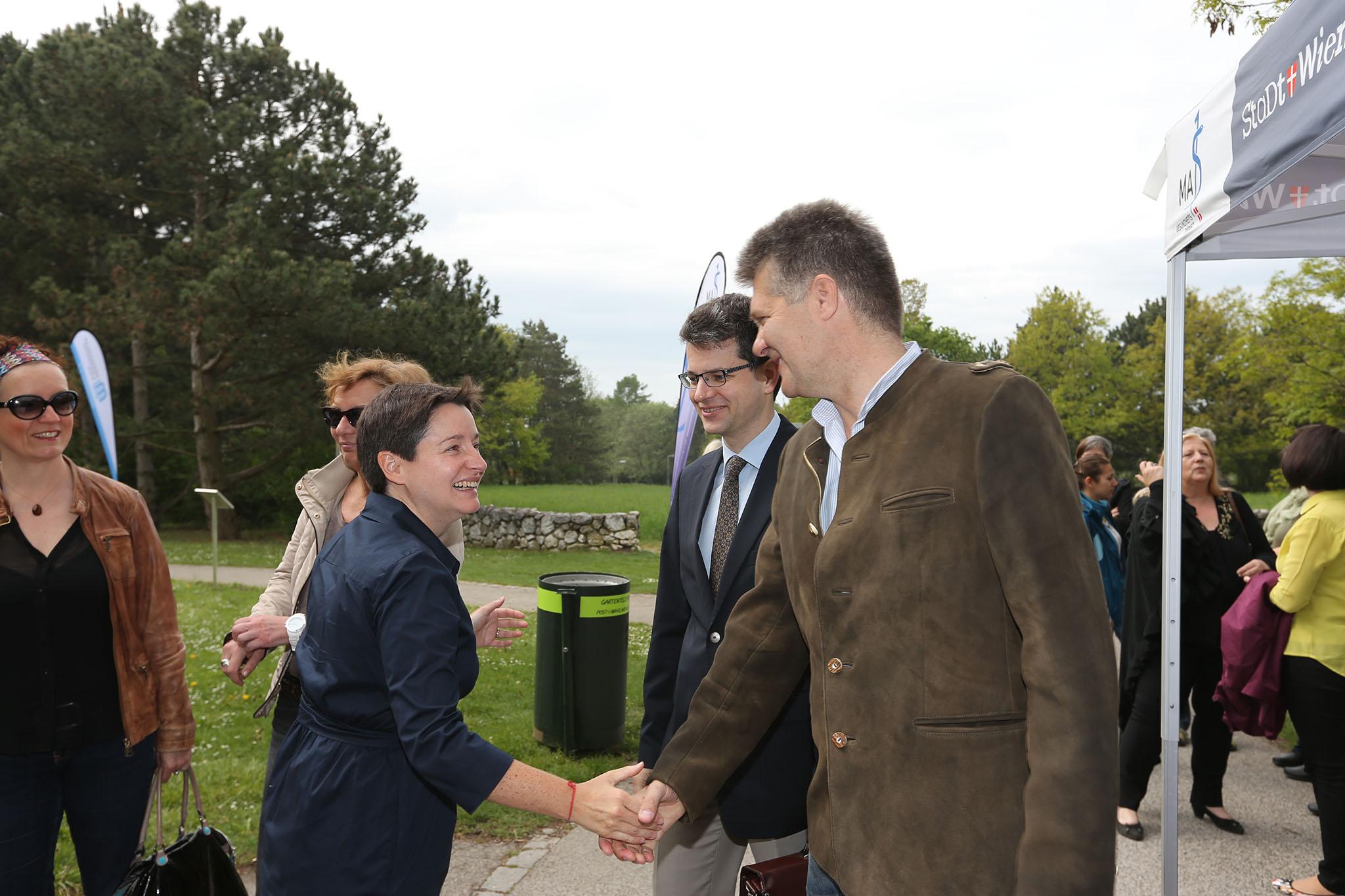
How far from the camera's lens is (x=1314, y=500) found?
424cm

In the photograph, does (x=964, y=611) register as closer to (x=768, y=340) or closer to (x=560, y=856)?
(x=768, y=340)

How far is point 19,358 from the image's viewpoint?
305cm

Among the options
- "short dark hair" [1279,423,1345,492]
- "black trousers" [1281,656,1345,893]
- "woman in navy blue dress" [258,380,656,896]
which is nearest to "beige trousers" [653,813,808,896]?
"woman in navy blue dress" [258,380,656,896]

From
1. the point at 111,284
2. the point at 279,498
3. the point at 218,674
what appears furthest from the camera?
the point at 279,498

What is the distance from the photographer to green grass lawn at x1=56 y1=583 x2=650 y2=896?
15.8 feet

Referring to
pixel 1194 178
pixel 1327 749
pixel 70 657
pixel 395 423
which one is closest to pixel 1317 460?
pixel 1327 749

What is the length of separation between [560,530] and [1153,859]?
19.1 metres

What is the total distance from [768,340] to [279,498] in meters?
30.4

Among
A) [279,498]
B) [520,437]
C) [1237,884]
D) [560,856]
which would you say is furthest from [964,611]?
[520,437]

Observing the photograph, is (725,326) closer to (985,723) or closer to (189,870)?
(985,723)

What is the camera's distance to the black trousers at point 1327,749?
13.1ft

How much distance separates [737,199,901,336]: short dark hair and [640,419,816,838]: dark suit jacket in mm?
855

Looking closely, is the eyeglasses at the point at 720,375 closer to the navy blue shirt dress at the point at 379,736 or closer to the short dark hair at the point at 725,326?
the short dark hair at the point at 725,326

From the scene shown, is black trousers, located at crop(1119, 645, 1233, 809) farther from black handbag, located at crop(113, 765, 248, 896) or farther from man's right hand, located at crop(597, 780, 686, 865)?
black handbag, located at crop(113, 765, 248, 896)
